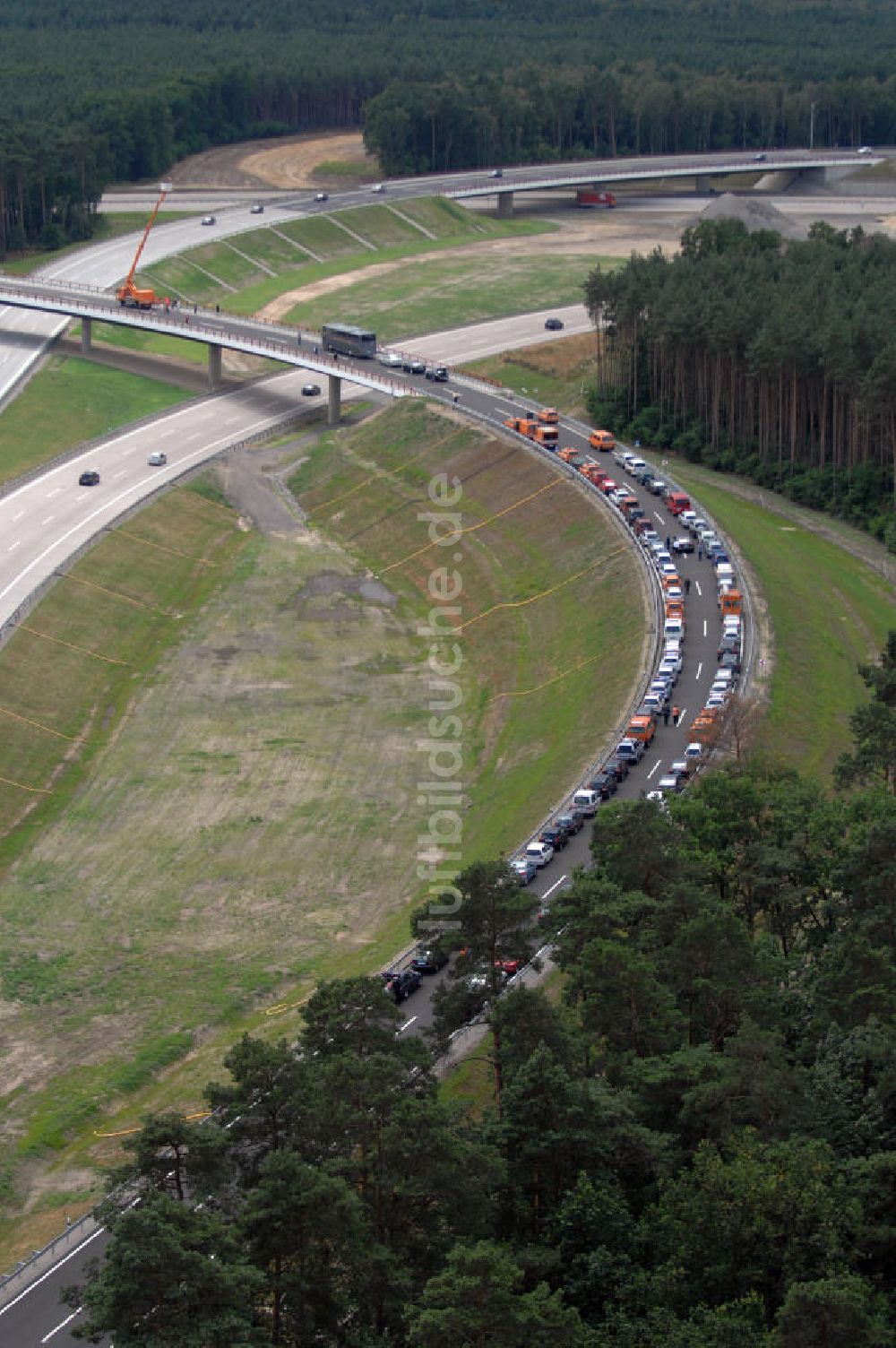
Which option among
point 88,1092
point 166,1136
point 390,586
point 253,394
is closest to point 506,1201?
point 166,1136

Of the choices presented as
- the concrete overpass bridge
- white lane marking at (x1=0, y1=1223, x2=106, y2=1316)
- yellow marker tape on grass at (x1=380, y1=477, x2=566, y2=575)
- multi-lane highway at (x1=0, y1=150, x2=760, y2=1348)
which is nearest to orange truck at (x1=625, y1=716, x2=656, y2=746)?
multi-lane highway at (x1=0, y1=150, x2=760, y2=1348)

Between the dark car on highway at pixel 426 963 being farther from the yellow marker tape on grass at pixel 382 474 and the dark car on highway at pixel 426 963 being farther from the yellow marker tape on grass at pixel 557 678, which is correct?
the yellow marker tape on grass at pixel 382 474

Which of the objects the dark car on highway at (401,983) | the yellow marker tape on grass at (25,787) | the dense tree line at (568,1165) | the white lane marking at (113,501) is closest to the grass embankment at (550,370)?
the white lane marking at (113,501)

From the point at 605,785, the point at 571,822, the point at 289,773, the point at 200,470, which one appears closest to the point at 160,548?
the point at 200,470

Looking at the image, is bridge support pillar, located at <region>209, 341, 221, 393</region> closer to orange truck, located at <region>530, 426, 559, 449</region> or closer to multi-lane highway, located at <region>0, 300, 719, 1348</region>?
multi-lane highway, located at <region>0, 300, 719, 1348</region>

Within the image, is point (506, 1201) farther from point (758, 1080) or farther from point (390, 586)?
point (390, 586)

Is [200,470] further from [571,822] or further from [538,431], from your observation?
[571,822]
